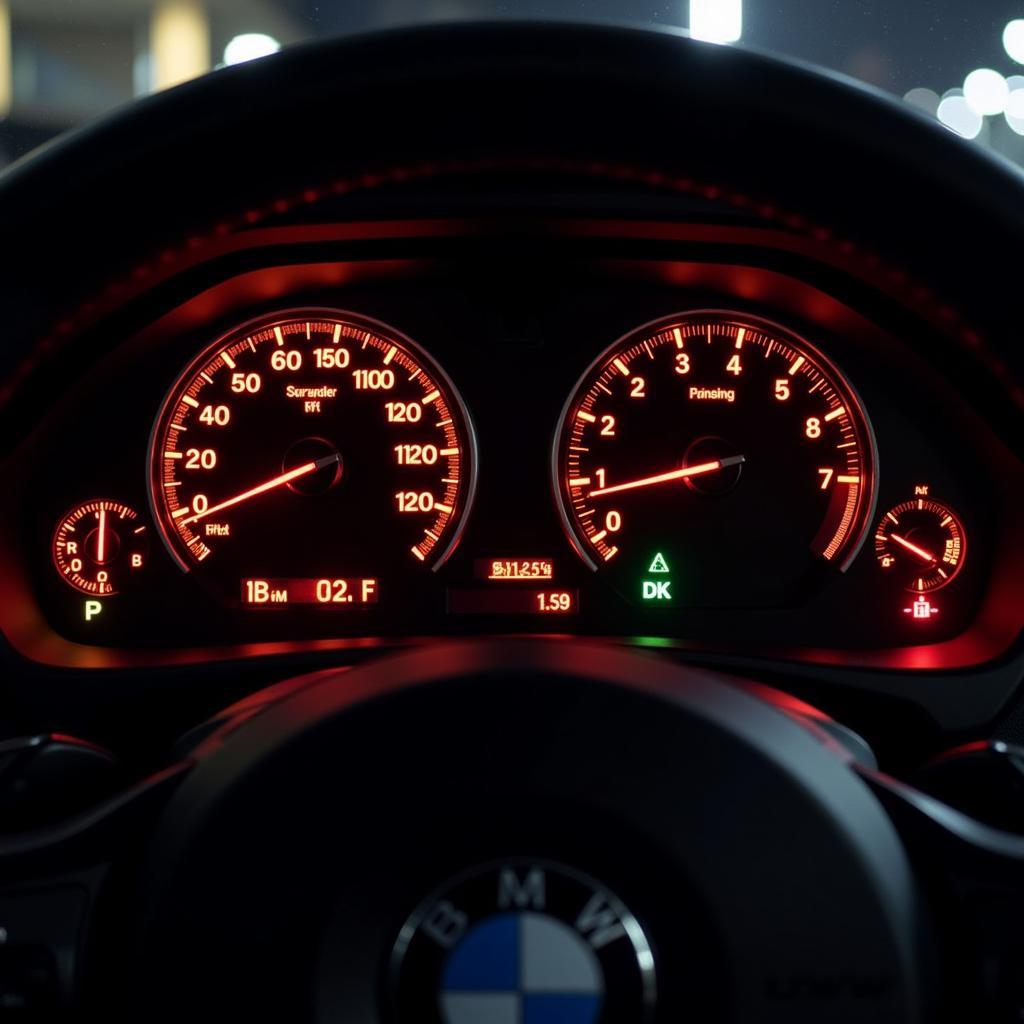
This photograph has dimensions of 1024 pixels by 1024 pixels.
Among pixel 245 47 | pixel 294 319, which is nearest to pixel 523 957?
pixel 245 47

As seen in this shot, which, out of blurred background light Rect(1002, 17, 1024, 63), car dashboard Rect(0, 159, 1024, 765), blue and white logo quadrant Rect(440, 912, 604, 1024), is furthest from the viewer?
car dashboard Rect(0, 159, 1024, 765)

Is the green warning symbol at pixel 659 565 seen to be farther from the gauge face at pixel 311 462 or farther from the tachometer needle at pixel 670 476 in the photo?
the gauge face at pixel 311 462

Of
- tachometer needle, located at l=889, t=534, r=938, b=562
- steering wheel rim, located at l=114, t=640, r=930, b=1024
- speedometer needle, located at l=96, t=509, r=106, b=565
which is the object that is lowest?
steering wheel rim, located at l=114, t=640, r=930, b=1024

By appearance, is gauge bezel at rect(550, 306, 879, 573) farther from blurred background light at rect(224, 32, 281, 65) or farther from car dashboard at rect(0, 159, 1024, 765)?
blurred background light at rect(224, 32, 281, 65)

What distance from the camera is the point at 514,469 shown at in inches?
106

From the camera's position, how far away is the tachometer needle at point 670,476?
8.75 ft

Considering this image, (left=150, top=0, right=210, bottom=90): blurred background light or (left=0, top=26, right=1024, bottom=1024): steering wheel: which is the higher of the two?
(left=150, top=0, right=210, bottom=90): blurred background light

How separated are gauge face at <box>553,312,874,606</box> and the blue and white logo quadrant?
5.61 ft

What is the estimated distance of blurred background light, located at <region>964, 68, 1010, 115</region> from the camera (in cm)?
233

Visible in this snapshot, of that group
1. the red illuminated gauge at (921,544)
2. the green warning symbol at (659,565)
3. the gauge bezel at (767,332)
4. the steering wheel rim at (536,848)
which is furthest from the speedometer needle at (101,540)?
the steering wheel rim at (536,848)

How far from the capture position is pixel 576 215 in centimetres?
239

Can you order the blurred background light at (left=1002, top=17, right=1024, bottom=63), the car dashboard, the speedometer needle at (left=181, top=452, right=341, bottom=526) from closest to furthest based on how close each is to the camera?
1. the blurred background light at (left=1002, top=17, right=1024, bottom=63)
2. the car dashboard
3. the speedometer needle at (left=181, top=452, right=341, bottom=526)

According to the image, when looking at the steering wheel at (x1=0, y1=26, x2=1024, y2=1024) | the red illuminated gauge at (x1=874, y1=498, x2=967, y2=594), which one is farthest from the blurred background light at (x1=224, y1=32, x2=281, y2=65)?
the red illuminated gauge at (x1=874, y1=498, x2=967, y2=594)

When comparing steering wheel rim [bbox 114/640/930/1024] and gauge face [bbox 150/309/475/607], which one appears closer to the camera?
steering wheel rim [bbox 114/640/930/1024]
